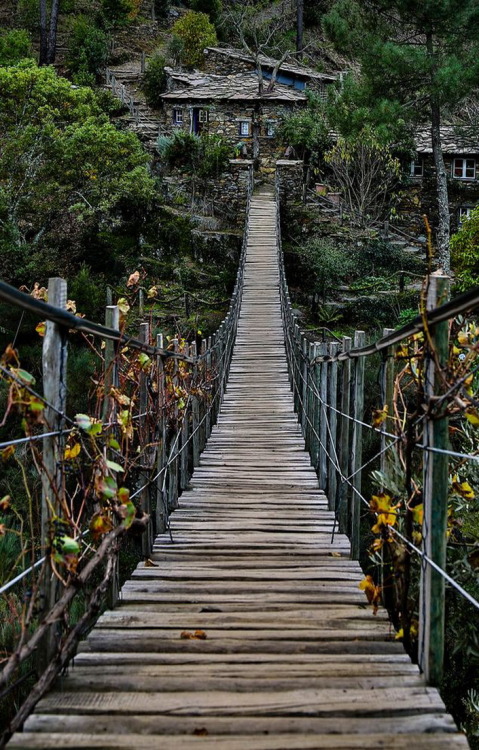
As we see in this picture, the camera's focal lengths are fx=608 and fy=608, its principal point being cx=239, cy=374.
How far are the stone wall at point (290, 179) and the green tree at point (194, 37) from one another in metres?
11.7

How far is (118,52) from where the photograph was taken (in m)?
32.4

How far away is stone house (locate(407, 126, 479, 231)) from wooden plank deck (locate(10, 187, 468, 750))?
2026 cm

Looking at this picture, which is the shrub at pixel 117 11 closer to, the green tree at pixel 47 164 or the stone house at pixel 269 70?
the stone house at pixel 269 70

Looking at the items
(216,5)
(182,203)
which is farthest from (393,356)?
(216,5)

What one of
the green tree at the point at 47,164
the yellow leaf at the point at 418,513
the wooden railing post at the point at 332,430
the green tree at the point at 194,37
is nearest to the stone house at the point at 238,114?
the green tree at the point at 194,37

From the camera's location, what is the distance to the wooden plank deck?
4.97ft

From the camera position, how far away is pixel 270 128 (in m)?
24.7

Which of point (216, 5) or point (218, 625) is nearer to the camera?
point (218, 625)

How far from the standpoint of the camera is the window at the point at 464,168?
22.3 metres

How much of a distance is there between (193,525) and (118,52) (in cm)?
3438

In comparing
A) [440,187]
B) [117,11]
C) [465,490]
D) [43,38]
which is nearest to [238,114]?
[43,38]

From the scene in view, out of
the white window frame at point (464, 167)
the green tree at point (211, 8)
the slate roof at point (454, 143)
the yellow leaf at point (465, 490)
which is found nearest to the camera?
the yellow leaf at point (465, 490)

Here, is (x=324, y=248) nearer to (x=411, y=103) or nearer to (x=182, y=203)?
(x=411, y=103)

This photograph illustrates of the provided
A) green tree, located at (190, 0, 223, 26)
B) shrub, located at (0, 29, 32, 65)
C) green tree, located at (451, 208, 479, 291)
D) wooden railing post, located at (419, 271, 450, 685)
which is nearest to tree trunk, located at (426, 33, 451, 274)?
green tree, located at (451, 208, 479, 291)
